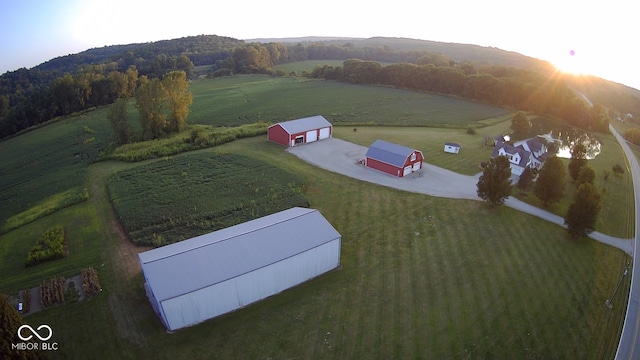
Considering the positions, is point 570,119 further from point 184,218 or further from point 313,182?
point 184,218

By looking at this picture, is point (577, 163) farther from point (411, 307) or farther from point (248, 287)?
point (248, 287)

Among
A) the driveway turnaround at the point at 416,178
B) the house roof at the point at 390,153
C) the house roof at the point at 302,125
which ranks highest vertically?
the house roof at the point at 302,125

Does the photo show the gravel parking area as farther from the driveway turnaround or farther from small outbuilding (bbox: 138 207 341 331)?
small outbuilding (bbox: 138 207 341 331)

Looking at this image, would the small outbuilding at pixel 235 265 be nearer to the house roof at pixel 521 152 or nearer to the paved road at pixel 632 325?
the paved road at pixel 632 325

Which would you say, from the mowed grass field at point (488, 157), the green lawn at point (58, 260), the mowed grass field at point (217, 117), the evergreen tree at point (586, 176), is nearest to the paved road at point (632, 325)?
the mowed grass field at point (488, 157)

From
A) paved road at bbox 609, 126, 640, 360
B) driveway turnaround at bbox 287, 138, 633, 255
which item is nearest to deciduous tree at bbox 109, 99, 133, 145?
driveway turnaround at bbox 287, 138, 633, 255
